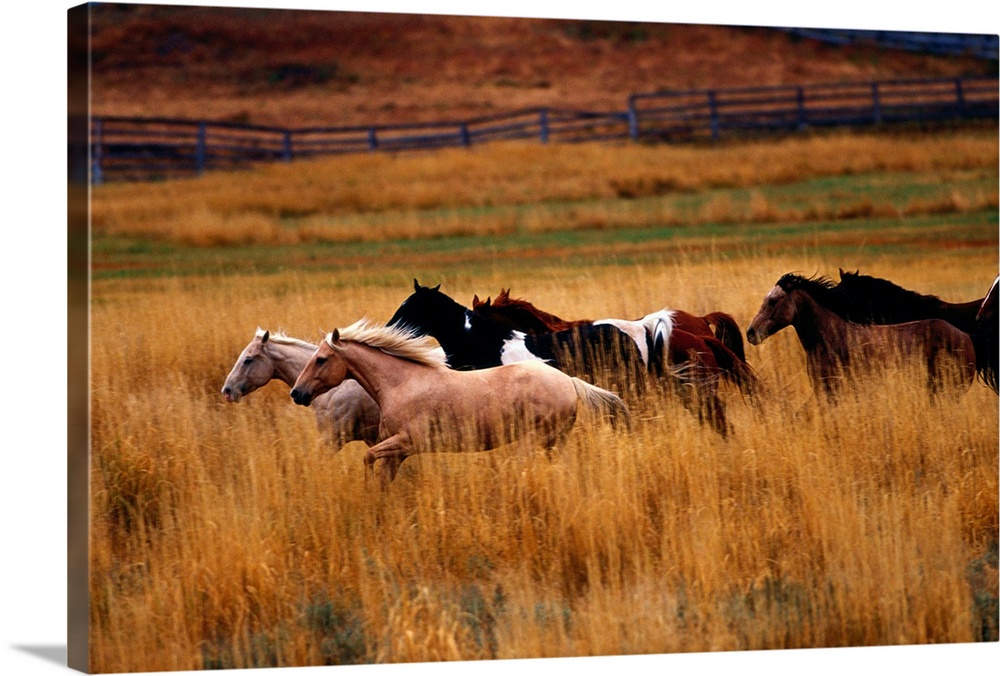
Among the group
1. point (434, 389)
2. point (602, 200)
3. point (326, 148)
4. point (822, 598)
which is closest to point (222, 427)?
point (434, 389)

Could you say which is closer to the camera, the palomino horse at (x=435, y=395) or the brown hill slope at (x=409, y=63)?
the brown hill slope at (x=409, y=63)

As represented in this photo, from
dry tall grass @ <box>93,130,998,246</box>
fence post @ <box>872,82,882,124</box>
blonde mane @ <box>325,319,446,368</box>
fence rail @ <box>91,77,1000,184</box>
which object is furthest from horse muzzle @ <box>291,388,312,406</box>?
fence post @ <box>872,82,882,124</box>

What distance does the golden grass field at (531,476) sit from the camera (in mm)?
6602

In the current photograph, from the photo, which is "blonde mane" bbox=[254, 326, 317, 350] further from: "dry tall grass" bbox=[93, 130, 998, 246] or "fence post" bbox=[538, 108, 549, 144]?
"fence post" bbox=[538, 108, 549, 144]

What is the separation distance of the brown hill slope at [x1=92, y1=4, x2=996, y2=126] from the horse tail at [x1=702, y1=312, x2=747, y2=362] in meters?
1.26

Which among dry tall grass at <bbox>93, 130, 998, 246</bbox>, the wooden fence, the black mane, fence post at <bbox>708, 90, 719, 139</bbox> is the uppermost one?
the wooden fence

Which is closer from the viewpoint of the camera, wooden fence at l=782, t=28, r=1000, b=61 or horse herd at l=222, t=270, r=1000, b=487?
horse herd at l=222, t=270, r=1000, b=487

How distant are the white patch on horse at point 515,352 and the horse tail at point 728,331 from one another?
1.05 meters

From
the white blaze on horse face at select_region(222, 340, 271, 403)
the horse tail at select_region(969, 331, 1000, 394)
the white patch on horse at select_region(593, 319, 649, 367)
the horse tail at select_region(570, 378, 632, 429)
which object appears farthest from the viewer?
the horse tail at select_region(969, 331, 1000, 394)

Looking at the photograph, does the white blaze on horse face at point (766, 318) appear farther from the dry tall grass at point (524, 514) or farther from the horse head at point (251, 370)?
the horse head at point (251, 370)

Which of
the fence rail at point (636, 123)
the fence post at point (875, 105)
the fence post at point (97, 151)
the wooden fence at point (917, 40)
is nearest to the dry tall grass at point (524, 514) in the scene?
the fence post at point (97, 151)

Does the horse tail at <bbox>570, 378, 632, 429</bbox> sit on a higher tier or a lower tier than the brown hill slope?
lower

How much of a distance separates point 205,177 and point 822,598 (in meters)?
3.77

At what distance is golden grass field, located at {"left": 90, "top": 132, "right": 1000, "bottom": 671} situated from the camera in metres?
6.60
